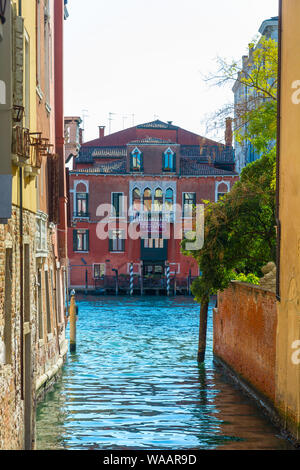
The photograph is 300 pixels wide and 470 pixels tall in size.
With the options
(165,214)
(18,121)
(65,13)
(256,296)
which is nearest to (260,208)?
(256,296)

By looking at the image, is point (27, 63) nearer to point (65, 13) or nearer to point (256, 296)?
point (256, 296)

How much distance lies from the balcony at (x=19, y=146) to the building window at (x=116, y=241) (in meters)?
40.1

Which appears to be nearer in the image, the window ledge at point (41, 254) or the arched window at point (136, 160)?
the window ledge at point (41, 254)

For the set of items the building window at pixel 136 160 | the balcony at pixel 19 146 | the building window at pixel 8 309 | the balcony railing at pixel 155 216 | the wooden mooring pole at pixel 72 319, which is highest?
the building window at pixel 136 160

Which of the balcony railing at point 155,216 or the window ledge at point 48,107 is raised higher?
the window ledge at point 48,107

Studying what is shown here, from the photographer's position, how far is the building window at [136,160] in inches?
1906

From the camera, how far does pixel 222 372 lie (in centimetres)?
1761

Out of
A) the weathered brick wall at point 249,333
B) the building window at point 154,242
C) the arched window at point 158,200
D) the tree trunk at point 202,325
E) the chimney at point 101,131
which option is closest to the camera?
the weathered brick wall at point 249,333

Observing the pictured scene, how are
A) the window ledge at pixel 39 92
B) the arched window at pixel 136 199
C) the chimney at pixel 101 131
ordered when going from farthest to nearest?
the chimney at pixel 101 131 → the arched window at pixel 136 199 → the window ledge at pixel 39 92

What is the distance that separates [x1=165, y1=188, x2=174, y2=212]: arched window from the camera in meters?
48.0

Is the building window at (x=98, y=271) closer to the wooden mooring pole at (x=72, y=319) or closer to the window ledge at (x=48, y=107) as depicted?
the wooden mooring pole at (x=72, y=319)

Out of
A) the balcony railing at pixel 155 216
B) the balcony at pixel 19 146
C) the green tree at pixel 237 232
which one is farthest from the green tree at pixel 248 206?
the balcony railing at pixel 155 216

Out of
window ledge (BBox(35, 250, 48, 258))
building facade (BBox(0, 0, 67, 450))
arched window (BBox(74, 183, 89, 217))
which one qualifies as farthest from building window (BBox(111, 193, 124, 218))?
building facade (BBox(0, 0, 67, 450))

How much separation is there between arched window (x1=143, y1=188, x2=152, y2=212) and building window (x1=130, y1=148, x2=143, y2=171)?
1.42 meters
